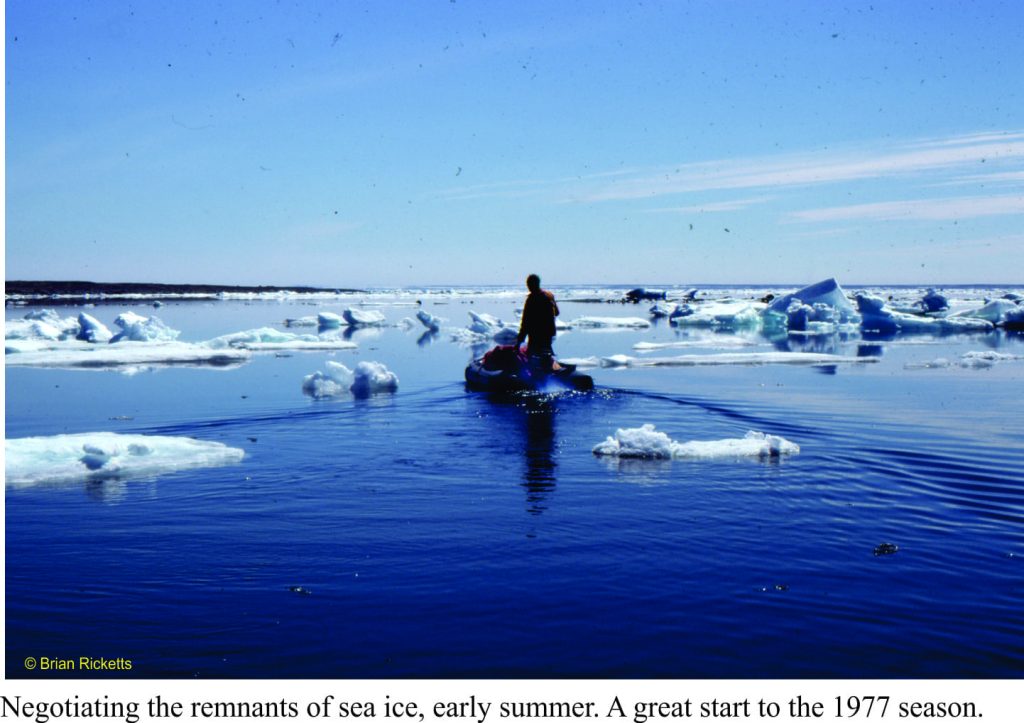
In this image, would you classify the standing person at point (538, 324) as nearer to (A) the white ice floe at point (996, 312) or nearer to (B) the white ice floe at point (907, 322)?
(B) the white ice floe at point (907, 322)

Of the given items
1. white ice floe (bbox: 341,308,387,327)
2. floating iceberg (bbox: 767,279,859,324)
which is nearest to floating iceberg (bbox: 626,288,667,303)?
floating iceberg (bbox: 767,279,859,324)

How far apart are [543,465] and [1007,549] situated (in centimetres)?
510

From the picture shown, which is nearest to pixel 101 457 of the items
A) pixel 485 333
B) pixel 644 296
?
pixel 485 333

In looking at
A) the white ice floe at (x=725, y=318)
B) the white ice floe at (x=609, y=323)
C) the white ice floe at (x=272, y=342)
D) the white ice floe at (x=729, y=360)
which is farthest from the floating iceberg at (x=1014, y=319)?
the white ice floe at (x=272, y=342)

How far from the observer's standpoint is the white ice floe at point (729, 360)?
24.7 meters

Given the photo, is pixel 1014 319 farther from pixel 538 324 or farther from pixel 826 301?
pixel 538 324

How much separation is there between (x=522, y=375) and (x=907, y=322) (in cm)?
2788

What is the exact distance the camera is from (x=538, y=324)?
18609 millimetres

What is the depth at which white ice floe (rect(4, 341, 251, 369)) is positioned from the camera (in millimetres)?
24484

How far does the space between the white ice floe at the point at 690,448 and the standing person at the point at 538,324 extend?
700 centimetres

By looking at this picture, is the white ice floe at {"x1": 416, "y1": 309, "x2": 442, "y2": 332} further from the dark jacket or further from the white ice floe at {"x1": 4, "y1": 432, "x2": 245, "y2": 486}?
the white ice floe at {"x1": 4, "y1": 432, "x2": 245, "y2": 486}

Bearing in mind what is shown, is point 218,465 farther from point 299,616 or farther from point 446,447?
point 299,616

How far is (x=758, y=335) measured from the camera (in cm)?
3994

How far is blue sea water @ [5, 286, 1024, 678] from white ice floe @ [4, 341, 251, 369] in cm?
968
